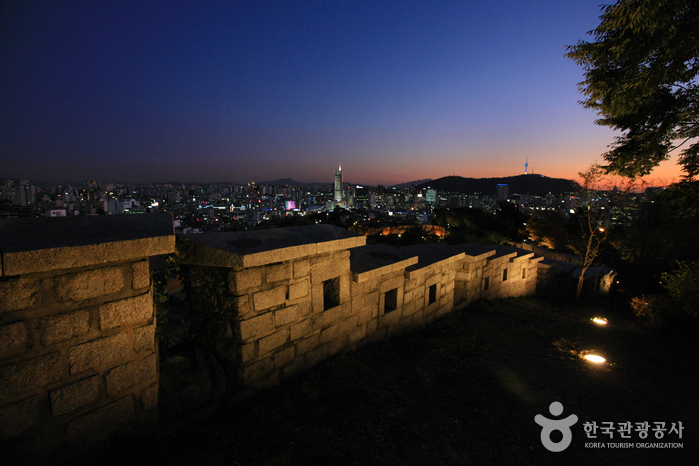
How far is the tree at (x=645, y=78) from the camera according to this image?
532 centimetres

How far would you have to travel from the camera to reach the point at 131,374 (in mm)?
2652

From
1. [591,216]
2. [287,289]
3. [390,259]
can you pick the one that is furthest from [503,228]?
[287,289]

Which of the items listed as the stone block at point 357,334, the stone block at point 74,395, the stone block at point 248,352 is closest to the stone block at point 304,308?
the stone block at point 248,352

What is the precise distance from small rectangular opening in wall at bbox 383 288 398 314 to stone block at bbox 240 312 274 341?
2.64 meters

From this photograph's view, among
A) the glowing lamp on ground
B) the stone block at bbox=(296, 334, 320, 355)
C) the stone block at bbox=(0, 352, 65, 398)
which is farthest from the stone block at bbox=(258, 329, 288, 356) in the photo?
the glowing lamp on ground

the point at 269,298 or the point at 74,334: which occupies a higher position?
the point at 74,334

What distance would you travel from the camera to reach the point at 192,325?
3.39 meters

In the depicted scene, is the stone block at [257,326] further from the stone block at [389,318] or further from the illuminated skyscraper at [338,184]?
the illuminated skyscraper at [338,184]

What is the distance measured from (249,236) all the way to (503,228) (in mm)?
41704

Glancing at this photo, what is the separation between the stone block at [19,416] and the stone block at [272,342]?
1.86 m

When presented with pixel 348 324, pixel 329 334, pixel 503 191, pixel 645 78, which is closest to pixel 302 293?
pixel 329 334

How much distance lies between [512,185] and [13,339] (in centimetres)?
14698

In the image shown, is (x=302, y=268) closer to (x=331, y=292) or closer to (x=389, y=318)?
(x=331, y=292)

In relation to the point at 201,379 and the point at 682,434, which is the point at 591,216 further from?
the point at 201,379
